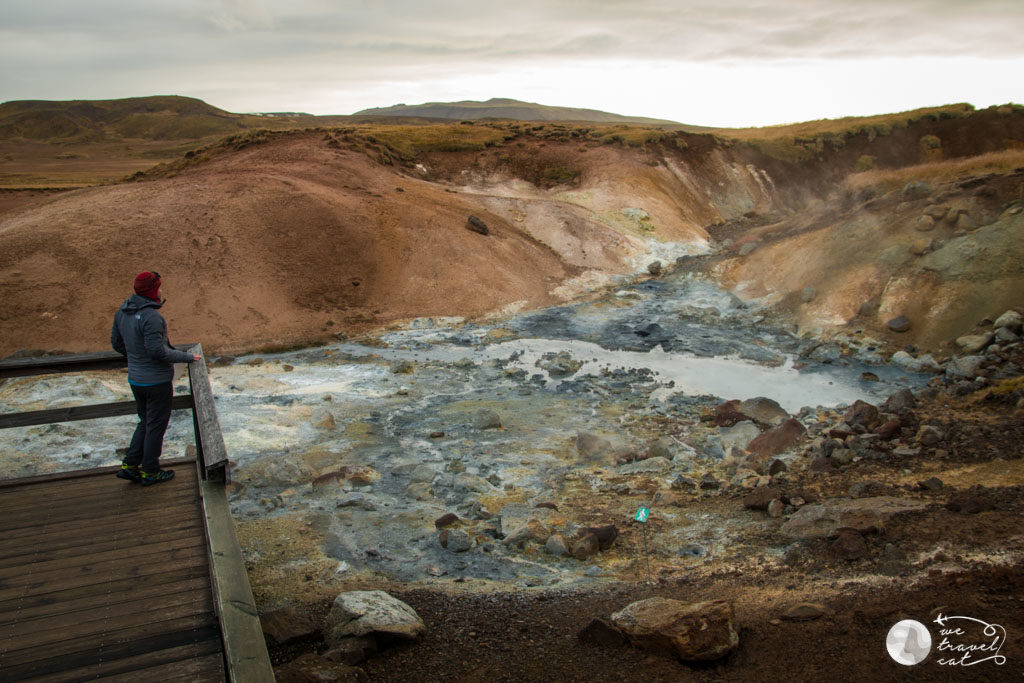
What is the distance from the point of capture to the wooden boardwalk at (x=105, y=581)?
4.12 meters

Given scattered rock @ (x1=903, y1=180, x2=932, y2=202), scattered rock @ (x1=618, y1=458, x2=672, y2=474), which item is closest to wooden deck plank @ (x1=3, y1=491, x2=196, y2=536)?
scattered rock @ (x1=618, y1=458, x2=672, y2=474)

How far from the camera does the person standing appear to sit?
19.6 ft

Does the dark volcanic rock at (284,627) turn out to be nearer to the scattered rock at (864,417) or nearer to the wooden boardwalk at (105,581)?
the wooden boardwalk at (105,581)

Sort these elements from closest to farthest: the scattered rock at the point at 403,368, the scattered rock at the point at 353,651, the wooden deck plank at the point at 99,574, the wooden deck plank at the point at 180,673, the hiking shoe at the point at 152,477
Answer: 1. the wooden deck plank at the point at 180,673
2. the wooden deck plank at the point at 99,574
3. the scattered rock at the point at 353,651
4. the hiking shoe at the point at 152,477
5. the scattered rock at the point at 403,368

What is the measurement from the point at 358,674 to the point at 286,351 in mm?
13743

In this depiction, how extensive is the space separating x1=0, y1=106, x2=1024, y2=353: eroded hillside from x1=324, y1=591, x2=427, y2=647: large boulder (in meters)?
13.1

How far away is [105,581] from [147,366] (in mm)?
1941

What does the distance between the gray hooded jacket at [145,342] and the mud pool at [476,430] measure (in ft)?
9.22

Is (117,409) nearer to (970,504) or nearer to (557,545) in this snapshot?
(557,545)

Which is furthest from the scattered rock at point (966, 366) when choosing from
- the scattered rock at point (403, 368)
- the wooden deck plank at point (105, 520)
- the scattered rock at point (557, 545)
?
the wooden deck plank at point (105, 520)

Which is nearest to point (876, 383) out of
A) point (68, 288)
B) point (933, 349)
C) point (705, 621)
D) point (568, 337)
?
point (933, 349)

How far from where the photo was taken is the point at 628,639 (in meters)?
5.81

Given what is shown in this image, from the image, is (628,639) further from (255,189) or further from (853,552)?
(255,189)

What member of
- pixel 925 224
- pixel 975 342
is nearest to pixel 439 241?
pixel 925 224
